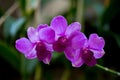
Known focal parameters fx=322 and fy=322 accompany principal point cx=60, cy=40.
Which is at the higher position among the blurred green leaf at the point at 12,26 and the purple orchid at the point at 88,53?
the purple orchid at the point at 88,53

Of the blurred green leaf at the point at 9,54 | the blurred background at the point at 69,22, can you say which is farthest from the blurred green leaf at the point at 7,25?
the blurred green leaf at the point at 9,54

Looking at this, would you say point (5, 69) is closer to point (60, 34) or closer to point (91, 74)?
point (91, 74)

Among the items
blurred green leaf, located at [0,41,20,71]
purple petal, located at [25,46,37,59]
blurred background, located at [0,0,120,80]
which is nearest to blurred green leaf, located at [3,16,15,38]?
blurred background, located at [0,0,120,80]

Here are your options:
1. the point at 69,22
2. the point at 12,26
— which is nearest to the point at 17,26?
the point at 12,26

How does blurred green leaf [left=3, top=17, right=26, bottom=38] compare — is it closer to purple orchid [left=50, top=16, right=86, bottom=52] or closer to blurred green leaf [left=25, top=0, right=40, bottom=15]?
blurred green leaf [left=25, top=0, right=40, bottom=15]

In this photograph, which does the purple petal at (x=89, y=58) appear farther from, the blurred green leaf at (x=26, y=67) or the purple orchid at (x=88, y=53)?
the blurred green leaf at (x=26, y=67)

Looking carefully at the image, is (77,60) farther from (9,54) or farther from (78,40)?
(9,54)

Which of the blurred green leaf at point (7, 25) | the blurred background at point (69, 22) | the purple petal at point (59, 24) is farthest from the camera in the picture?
the blurred green leaf at point (7, 25)
